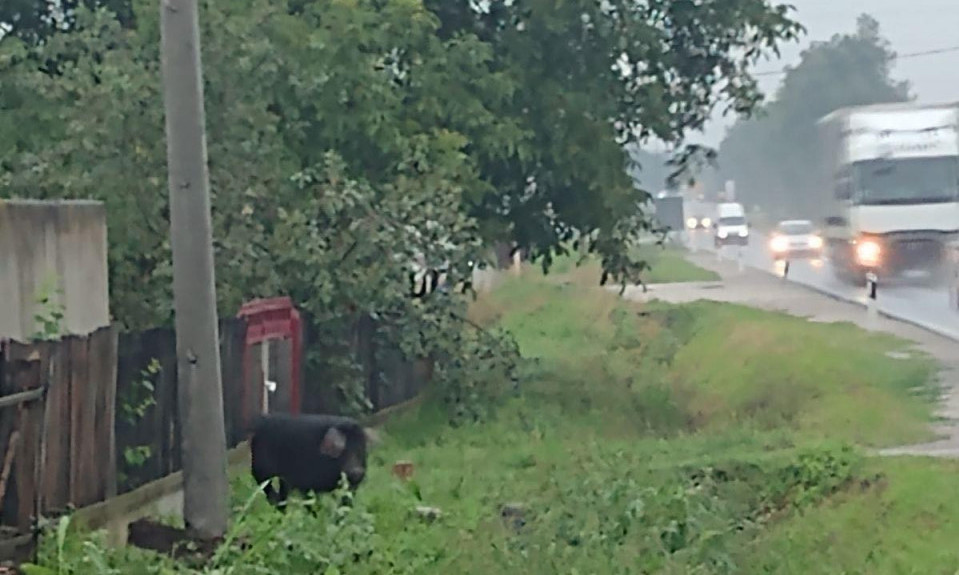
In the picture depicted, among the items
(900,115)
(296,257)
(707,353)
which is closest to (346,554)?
(296,257)

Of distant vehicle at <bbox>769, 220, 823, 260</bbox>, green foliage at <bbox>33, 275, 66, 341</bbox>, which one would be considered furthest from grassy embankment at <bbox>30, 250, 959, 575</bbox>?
distant vehicle at <bbox>769, 220, 823, 260</bbox>

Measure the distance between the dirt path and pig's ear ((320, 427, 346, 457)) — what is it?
5665 mm

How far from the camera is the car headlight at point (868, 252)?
126 feet

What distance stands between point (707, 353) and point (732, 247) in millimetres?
50232

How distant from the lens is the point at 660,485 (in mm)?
13008

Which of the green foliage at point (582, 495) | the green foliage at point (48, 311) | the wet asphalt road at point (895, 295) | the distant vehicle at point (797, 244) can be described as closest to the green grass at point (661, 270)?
the wet asphalt road at point (895, 295)

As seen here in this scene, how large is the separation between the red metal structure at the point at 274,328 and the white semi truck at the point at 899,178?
917 inches

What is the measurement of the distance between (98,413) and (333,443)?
1.58 meters

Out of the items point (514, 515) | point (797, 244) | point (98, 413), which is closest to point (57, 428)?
point (98, 413)

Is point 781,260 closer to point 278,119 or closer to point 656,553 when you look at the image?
point 278,119

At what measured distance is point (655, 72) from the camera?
874 inches

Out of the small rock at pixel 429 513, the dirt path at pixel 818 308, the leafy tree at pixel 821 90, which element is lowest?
the dirt path at pixel 818 308

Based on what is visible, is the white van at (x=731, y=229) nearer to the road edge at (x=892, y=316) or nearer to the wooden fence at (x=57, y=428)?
the road edge at (x=892, y=316)

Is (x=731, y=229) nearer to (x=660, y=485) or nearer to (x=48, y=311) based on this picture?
(x=660, y=485)
